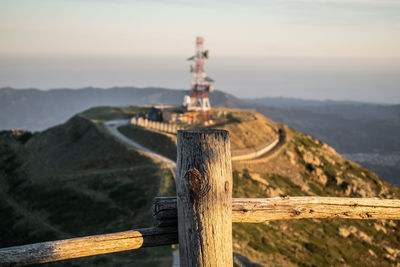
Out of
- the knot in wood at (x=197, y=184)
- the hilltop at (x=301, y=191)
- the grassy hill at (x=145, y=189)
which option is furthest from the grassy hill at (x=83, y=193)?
the knot in wood at (x=197, y=184)

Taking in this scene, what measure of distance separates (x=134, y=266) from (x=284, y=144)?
44468mm

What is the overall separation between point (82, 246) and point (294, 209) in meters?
3.41

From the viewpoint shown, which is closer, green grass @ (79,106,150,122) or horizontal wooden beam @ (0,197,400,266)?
horizontal wooden beam @ (0,197,400,266)

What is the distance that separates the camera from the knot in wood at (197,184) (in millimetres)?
4312

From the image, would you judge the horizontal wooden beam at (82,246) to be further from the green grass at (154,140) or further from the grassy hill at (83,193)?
the green grass at (154,140)

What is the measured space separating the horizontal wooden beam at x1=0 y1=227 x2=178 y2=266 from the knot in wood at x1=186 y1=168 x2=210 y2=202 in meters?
1.16

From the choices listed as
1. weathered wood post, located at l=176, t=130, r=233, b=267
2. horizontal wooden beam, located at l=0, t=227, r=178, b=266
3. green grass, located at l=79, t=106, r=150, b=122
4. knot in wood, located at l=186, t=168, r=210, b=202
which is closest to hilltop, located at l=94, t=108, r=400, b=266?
green grass, located at l=79, t=106, r=150, b=122

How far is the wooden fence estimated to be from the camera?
4332mm

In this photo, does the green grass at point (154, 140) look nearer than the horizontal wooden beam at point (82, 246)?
No

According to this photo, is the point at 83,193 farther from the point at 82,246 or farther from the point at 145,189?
the point at 82,246

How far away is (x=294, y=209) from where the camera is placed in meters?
5.52

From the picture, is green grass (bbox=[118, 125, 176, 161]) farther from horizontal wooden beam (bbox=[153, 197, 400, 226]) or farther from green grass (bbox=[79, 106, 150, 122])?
horizontal wooden beam (bbox=[153, 197, 400, 226])

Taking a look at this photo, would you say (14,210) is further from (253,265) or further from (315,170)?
(315,170)

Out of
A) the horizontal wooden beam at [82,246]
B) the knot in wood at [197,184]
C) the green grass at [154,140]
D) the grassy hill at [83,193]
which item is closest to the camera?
the knot in wood at [197,184]
